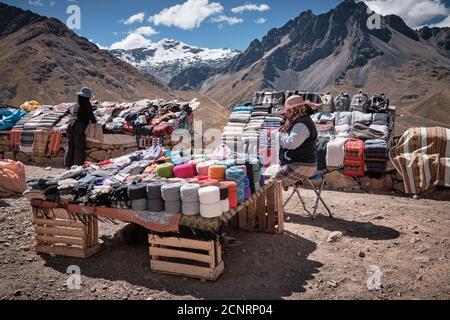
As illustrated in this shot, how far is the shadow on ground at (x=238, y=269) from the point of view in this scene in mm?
3836

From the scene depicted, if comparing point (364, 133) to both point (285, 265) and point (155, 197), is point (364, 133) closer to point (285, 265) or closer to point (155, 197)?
point (285, 265)

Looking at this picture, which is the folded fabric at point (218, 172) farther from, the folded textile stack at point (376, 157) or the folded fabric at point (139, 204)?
the folded textile stack at point (376, 157)

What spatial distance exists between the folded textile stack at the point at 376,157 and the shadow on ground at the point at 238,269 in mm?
3080

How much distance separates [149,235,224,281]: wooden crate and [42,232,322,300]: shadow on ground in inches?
2.9

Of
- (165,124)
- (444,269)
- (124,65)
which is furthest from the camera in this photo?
(124,65)

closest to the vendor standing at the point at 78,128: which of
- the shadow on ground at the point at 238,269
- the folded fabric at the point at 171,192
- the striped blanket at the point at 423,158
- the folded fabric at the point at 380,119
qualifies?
the shadow on ground at the point at 238,269

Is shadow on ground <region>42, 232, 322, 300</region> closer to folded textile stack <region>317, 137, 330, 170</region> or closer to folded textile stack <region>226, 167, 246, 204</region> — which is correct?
folded textile stack <region>226, 167, 246, 204</region>

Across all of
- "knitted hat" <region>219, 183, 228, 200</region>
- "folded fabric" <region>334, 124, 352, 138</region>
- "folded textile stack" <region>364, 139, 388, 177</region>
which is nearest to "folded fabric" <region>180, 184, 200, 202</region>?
"knitted hat" <region>219, 183, 228, 200</region>

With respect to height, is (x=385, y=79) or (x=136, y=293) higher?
(x=385, y=79)

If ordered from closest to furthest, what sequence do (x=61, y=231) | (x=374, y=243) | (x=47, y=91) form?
(x=61, y=231), (x=374, y=243), (x=47, y=91)
